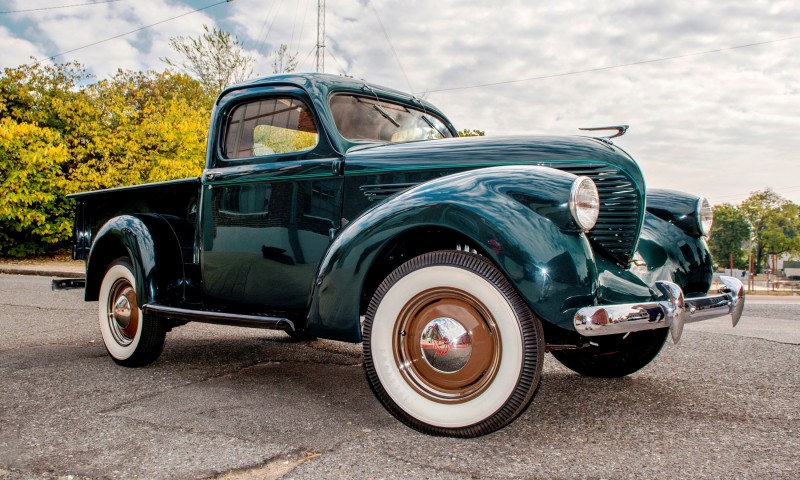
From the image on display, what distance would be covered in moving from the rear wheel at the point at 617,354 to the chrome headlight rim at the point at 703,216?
24.3 inches

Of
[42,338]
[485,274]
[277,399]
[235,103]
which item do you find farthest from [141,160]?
[485,274]

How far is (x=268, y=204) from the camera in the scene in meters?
3.23

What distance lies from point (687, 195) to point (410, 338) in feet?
6.62

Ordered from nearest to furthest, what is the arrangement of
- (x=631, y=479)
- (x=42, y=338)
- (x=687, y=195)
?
(x=631, y=479), (x=687, y=195), (x=42, y=338)

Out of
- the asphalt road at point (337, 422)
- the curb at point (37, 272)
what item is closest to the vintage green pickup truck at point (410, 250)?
the asphalt road at point (337, 422)

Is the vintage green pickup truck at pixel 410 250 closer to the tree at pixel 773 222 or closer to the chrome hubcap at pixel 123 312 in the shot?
the chrome hubcap at pixel 123 312

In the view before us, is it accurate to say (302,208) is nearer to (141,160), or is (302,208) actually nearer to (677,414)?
(677,414)

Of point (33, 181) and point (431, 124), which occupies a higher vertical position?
point (431, 124)

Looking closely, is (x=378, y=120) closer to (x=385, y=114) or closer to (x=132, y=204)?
(x=385, y=114)

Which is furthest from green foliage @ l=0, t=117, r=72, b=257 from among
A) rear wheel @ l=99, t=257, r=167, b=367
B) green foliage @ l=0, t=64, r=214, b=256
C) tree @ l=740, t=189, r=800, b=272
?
tree @ l=740, t=189, r=800, b=272

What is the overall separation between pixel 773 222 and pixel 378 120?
8039cm

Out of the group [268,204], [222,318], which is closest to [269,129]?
[268,204]

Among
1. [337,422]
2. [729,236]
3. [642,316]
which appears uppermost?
[729,236]

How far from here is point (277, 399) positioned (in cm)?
296
